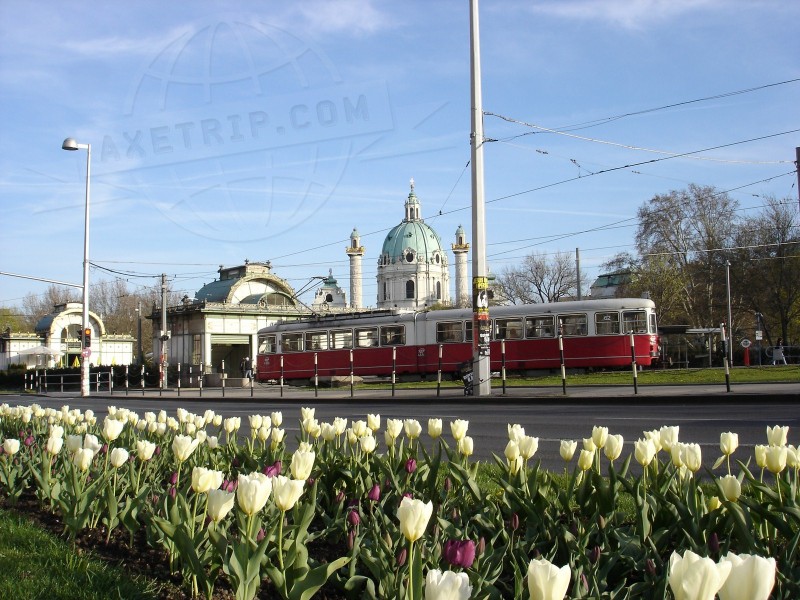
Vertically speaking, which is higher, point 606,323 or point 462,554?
point 606,323

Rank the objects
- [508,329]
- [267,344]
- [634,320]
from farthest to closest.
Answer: [267,344]
[508,329]
[634,320]

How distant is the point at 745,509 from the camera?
11.5 ft

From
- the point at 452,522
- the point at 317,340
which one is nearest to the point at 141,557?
the point at 452,522

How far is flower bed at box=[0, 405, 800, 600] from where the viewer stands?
2.65 metres

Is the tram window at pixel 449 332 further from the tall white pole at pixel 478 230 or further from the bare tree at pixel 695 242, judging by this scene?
the bare tree at pixel 695 242

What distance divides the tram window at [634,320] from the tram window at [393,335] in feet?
32.4

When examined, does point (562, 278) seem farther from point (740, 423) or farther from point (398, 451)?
point (398, 451)

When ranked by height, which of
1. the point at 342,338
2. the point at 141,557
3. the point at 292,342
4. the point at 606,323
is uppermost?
the point at 606,323

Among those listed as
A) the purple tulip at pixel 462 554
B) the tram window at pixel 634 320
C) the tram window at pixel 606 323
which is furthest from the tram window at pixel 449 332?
the purple tulip at pixel 462 554

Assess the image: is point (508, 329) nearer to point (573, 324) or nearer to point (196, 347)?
point (573, 324)

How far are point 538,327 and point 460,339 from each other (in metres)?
3.60

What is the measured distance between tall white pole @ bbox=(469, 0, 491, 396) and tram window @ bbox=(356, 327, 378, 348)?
49.2ft

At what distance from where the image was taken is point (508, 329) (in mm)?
33625

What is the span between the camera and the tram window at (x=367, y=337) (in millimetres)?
37312
